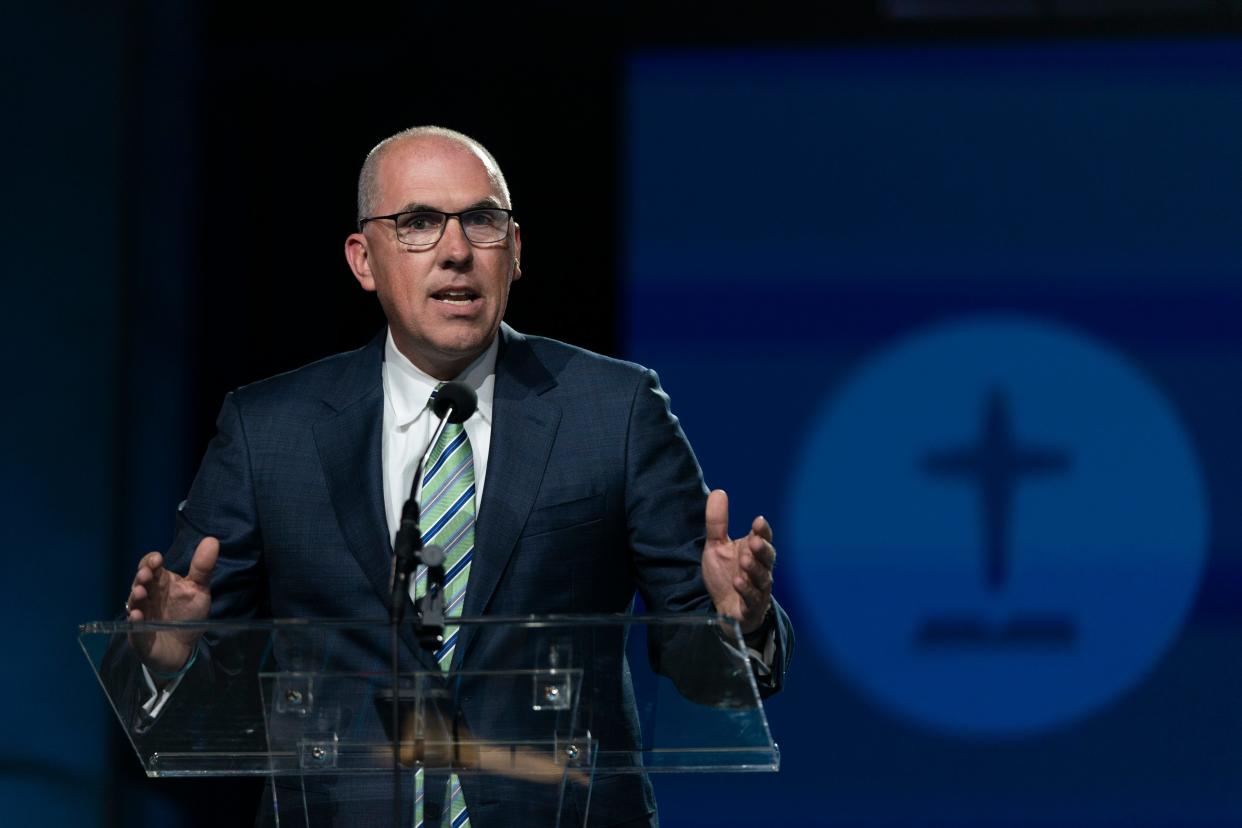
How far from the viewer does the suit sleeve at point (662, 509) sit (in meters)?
2.37

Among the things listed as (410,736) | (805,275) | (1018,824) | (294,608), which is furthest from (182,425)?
(410,736)

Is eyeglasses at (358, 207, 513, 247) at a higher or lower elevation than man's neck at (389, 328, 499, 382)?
higher

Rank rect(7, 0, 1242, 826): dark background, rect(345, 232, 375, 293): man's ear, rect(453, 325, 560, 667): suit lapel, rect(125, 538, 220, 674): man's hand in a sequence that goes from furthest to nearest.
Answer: rect(7, 0, 1242, 826): dark background → rect(345, 232, 375, 293): man's ear → rect(453, 325, 560, 667): suit lapel → rect(125, 538, 220, 674): man's hand

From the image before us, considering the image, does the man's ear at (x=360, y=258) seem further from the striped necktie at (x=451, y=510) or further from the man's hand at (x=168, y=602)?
the man's hand at (x=168, y=602)

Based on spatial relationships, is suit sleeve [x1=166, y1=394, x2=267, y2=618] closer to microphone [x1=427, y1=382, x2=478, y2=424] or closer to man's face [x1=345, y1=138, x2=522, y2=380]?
man's face [x1=345, y1=138, x2=522, y2=380]

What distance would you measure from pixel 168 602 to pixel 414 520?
1.52 ft

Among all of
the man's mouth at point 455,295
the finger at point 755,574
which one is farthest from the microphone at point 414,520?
the man's mouth at point 455,295

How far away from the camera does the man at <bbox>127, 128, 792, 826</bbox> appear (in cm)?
232

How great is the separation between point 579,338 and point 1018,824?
1587 mm

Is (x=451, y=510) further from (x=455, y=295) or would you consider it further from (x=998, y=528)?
(x=998, y=528)

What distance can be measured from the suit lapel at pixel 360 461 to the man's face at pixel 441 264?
0.10 metres

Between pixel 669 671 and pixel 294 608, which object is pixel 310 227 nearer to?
pixel 294 608

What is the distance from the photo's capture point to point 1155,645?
154 inches

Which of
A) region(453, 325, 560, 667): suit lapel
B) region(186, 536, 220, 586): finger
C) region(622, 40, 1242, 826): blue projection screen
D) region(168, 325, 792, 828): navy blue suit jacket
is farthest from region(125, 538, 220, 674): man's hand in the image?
region(622, 40, 1242, 826): blue projection screen
